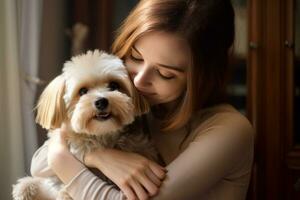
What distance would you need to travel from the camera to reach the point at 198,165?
1.02m

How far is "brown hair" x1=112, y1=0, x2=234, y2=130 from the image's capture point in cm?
110

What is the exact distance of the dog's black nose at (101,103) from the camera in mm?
→ 1101

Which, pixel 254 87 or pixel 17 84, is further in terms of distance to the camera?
pixel 254 87

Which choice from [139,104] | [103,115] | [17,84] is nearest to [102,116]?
[103,115]

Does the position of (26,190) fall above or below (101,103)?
below

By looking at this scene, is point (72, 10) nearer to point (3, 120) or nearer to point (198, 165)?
point (3, 120)

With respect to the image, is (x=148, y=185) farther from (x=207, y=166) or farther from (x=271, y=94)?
(x=271, y=94)

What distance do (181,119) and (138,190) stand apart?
23 cm

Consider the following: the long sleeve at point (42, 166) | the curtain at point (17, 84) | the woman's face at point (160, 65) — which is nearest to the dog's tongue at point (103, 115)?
the woman's face at point (160, 65)

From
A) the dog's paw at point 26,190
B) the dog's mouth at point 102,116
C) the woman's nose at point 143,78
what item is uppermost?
the woman's nose at point 143,78

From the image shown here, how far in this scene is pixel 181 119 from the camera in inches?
45.0

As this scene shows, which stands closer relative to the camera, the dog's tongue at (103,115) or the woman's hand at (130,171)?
the woman's hand at (130,171)

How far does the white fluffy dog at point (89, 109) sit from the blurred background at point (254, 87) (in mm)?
459

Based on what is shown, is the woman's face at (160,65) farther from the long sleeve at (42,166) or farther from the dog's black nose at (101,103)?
the long sleeve at (42,166)
